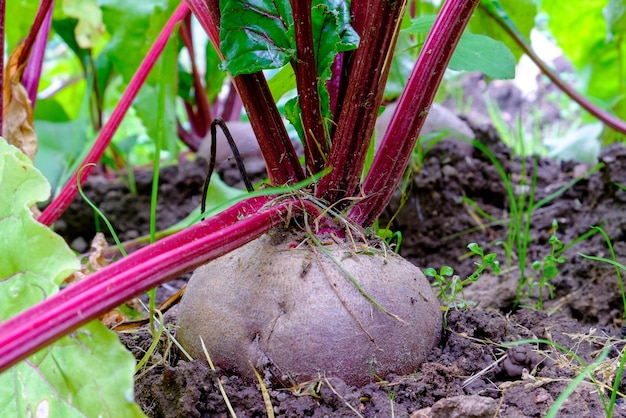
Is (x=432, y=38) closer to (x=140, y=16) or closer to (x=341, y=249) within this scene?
(x=341, y=249)

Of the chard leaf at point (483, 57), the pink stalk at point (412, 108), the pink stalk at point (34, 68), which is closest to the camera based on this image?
the pink stalk at point (412, 108)

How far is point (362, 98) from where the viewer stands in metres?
1.00

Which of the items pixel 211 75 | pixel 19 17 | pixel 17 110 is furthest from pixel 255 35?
pixel 211 75

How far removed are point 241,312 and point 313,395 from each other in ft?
0.58

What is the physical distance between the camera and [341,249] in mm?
1043

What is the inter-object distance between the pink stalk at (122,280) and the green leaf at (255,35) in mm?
232

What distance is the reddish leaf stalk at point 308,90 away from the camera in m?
0.96

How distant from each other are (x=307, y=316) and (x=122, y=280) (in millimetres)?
328

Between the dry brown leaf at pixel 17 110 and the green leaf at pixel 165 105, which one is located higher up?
the dry brown leaf at pixel 17 110

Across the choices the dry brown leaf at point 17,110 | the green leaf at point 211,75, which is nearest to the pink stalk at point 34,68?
the dry brown leaf at point 17,110

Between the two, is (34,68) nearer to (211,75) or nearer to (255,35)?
(255,35)

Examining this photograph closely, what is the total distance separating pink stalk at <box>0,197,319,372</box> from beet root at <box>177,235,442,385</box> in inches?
3.7

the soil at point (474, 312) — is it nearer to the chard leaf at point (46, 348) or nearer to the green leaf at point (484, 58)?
the chard leaf at point (46, 348)

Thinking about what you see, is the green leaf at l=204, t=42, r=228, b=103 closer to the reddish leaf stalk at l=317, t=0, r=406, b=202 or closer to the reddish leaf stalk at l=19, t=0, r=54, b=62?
the reddish leaf stalk at l=19, t=0, r=54, b=62
